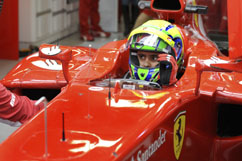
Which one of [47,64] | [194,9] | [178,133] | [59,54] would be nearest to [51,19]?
[47,64]

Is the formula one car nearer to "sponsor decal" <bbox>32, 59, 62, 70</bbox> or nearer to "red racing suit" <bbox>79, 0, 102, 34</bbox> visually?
"sponsor decal" <bbox>32, 59, 62, 70</bbox>

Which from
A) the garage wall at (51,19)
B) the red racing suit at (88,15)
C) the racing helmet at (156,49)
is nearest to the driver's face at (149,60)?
the racing helmet at (156,49)

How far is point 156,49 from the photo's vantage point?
310 cm

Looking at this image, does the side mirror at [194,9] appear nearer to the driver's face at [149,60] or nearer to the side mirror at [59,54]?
the driver's face at [149,60]

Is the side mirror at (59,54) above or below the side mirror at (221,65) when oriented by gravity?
below

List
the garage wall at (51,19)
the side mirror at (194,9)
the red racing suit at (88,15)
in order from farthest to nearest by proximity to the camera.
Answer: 1. the red racing suit at (88,15)
2. the garage wall at (51,19)
3. the side mirror at (194,9)

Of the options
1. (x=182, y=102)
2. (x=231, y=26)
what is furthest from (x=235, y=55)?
(x=182, y=102)

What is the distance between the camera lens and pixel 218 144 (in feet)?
10.4

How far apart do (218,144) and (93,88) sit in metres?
1.03

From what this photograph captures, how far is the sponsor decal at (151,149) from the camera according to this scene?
2.22m

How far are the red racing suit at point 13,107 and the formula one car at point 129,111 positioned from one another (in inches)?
11.9

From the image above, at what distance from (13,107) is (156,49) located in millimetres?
1042

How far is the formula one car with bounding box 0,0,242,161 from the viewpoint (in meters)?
2.13

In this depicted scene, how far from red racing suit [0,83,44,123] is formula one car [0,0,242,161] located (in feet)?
0.99
